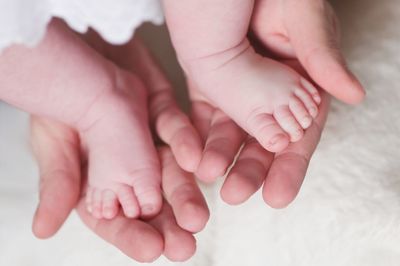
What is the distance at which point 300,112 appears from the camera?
69 centimetres

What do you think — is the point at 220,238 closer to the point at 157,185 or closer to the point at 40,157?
the point at 157,185

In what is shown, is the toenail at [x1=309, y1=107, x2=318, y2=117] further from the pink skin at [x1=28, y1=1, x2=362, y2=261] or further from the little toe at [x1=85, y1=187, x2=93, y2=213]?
the little toe at [x1=85, y1=187, x2=93, y2=213]

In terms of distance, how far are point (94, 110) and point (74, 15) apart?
0.13 meters

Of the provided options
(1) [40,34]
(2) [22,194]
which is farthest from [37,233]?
(1) [40,34]

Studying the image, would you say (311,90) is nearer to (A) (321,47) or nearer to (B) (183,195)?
(A) (321,47)

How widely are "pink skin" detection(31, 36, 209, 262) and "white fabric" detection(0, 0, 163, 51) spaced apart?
14 centimetres

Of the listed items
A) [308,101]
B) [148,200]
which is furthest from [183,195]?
[308,101]

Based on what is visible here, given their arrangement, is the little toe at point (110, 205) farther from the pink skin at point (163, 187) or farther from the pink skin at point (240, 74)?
the pink skin at point (240, 74)

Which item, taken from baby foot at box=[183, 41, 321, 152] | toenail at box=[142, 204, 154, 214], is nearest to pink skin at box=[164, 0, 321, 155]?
baby foot at box=[183, 41, 321, 152]

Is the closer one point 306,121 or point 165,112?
point 306,121

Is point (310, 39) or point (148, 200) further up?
point (310, 39)

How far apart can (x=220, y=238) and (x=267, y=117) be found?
138 millimetres

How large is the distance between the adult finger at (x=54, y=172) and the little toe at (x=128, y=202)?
0.06 meters

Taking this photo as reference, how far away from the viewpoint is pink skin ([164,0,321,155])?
681 mm
